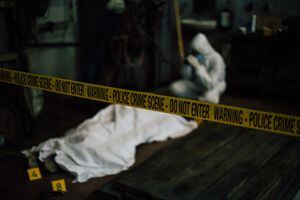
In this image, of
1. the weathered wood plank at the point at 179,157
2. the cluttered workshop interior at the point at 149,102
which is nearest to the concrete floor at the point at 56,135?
the cluttered workshop interior at the point at 149,102

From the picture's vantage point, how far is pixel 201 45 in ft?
16.3

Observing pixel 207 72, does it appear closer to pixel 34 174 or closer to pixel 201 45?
pixel 201 45

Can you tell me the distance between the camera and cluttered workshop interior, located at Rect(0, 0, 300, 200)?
2994 mm

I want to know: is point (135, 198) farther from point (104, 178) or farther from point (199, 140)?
point (199, 140)

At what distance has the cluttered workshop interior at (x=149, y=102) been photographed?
2.99 m

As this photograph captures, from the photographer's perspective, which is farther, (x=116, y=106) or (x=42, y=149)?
(x=116, y=106)

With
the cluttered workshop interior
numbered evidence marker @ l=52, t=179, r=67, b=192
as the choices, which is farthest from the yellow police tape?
numbered evidence marker @ l=52, t=179, r=67, b=192

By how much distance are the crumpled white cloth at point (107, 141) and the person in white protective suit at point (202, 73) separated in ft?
2.90

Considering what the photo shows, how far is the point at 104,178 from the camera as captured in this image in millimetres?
3504

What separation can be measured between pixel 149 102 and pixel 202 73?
2.50 m

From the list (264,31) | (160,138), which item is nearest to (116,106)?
(160,138)

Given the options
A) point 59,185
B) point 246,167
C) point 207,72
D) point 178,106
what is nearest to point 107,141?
point 59,185

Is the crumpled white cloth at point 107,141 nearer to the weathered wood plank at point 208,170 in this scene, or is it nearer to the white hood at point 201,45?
the weathered wood plank at point 208,170

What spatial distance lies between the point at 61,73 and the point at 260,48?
271 cm
